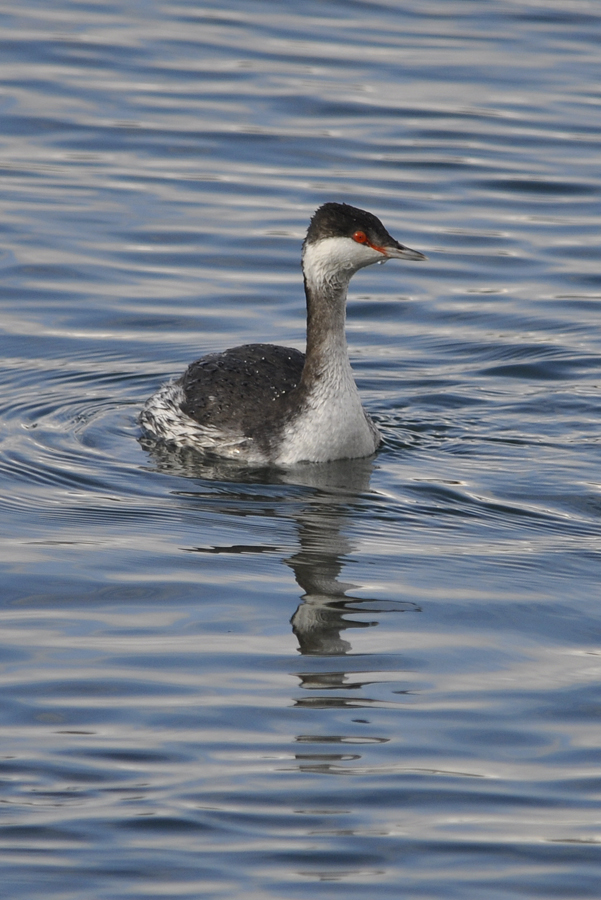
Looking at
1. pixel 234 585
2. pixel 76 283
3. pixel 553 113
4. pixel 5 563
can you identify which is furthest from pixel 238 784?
pixel 553 113

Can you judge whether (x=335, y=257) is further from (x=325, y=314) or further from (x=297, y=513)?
(x=297, y=513)

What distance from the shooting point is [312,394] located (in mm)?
10898

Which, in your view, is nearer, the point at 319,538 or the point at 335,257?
the point at 319,538

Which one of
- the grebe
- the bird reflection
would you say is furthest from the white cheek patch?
the bird reflection

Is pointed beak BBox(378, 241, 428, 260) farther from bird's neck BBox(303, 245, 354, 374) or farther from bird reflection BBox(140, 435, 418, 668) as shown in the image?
bird reflection BBox(140, 435, 418, 668)

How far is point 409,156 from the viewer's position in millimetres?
19234

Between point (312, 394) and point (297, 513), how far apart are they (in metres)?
1.35

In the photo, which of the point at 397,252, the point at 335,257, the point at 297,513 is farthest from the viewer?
the point at 335,257

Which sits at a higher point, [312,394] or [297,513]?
[312,394]

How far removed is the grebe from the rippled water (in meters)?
0.23

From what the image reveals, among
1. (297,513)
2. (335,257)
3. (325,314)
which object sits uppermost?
(335,257)

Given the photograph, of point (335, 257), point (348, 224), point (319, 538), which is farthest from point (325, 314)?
point (319, 538)

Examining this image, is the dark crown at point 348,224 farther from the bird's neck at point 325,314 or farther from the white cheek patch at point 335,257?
the bird's neck at point 325,314

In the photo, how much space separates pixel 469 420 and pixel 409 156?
8.24 meters
